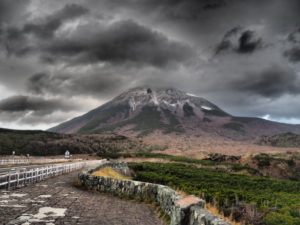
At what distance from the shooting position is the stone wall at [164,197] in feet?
25.5

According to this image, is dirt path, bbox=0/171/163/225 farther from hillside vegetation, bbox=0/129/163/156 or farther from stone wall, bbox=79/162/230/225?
hillside vegetation, bbox=0/129/163/156

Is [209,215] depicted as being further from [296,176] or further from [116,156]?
[116,156]

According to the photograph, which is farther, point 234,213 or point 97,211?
point 234,213

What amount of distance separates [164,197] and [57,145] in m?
120

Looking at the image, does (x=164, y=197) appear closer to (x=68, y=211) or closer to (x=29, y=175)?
(x=68, y=211)

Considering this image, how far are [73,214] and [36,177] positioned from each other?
1337 cm

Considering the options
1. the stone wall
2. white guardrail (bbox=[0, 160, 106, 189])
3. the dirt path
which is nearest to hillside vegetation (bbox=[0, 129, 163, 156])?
white guardrail (bbox=[0, 160, 106, 189])

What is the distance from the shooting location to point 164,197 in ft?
41.4

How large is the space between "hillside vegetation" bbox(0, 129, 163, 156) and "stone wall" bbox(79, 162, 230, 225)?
97.6m

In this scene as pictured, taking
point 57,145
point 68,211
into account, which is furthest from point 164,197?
point 57,145

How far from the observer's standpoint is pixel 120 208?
43.2 feet

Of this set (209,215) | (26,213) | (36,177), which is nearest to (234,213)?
(209,215)

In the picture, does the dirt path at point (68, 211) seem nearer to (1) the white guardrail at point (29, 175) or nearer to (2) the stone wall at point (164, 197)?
(2) the stone wall at point (164, 197)

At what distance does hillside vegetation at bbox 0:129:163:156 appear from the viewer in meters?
112
